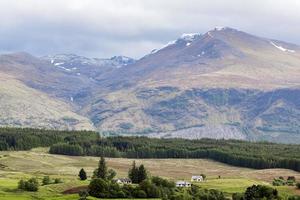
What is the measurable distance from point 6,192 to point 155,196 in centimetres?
2760

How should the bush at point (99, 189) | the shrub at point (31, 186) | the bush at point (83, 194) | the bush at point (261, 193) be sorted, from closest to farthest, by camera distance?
the bush at point (83, 194) < the bush at point (99, 189) < the bush at point (261, 193) < the shrub at point (31, 186)

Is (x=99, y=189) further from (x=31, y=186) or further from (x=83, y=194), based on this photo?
(x=31, y=186)

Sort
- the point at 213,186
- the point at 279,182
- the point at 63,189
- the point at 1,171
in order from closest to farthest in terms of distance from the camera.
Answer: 1. the point at 63,189
2. the point at 213,186
3. the point at 279,182
4. the point at 1,171

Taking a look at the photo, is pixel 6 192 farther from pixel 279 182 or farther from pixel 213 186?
pixel 279 182

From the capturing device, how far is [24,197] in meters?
112

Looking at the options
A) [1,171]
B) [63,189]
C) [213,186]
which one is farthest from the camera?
[1,171]

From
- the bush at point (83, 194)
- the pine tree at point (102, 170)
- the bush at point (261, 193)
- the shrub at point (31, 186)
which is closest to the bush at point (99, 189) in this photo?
the bush at point (83, 194)

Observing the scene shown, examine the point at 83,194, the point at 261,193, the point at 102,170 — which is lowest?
the point at 83,194

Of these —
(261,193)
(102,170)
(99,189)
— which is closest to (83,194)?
(99,189)

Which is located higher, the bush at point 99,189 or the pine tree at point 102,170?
the pine tree at point 102,170

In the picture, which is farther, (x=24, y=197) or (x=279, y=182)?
(x=279, y=182)

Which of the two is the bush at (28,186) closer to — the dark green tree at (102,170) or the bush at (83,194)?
the bush at (83,194)

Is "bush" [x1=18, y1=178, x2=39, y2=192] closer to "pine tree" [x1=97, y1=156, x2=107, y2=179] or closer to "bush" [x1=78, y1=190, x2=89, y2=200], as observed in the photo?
"bush" [x1=78, y1=190, x2=89, y2=200]

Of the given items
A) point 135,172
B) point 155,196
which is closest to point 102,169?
point 135,172
